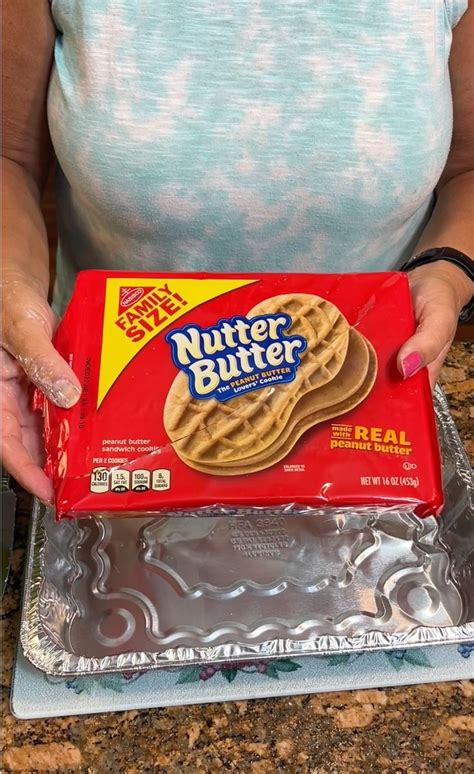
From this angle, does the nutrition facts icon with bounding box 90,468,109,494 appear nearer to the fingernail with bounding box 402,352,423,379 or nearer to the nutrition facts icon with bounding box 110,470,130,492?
the nutrition facts icon with bounding box 110,470,130,492

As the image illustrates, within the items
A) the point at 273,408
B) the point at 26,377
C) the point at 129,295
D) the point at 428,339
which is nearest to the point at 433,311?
the point at 428,339

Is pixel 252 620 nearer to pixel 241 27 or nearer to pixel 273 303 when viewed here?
pixel 273 303

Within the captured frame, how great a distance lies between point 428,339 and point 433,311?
5cm

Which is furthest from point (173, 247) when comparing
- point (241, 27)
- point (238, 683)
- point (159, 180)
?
point (238, 683)

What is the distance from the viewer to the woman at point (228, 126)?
59 centimetres

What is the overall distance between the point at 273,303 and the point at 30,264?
273 millimetres

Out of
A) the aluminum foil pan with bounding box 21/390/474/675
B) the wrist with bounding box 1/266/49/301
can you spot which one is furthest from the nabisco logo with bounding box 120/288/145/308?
the aluminum foil pan with bounding box 21/390/474/675

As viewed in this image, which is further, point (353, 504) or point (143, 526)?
point (143, 526)

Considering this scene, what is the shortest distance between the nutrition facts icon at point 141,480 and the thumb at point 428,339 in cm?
25

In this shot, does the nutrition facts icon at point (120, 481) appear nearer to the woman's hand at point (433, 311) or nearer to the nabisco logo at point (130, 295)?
the nabisco logo at point (130, 295)

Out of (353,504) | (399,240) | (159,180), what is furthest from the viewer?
(399,240)

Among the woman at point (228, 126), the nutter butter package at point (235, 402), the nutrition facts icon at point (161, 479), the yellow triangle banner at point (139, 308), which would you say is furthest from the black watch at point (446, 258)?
the nutrition facts icon at point (161, 479)

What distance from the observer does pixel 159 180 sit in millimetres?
631

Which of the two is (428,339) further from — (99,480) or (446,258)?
(99,480)
